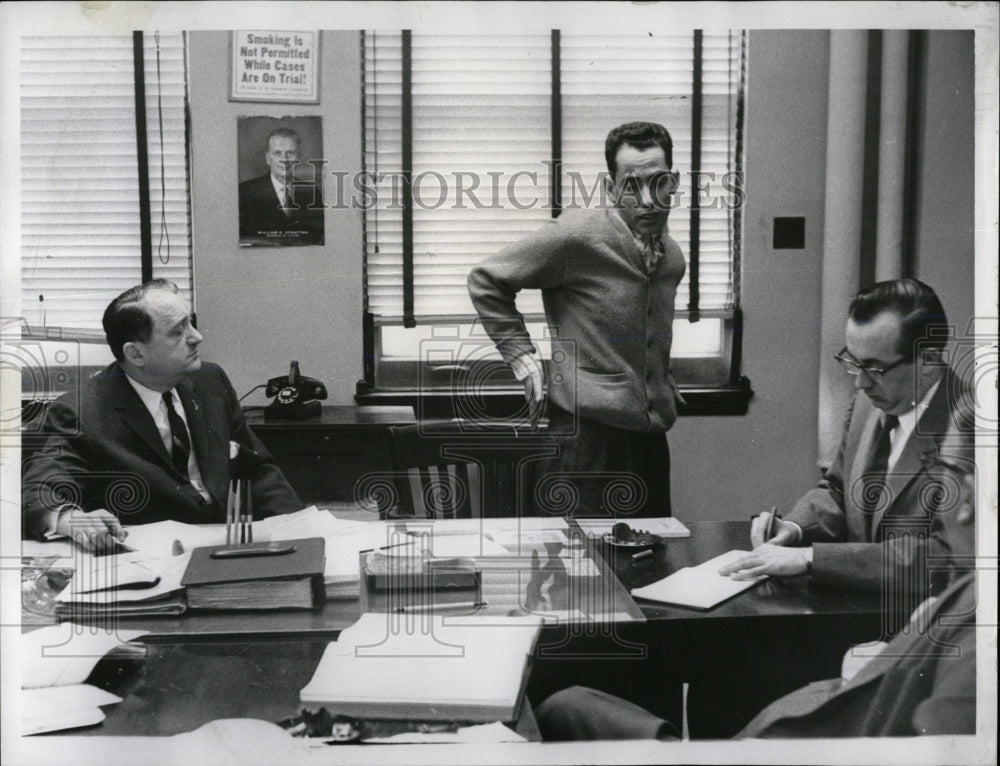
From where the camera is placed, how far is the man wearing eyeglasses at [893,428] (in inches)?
65.3

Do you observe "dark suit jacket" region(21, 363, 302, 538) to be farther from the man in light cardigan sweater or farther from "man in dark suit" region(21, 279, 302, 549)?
the man in light cardigan sweater

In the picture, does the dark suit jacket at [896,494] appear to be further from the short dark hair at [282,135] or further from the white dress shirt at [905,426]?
the short dark hair at [282,135]

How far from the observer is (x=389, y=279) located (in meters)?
1.62

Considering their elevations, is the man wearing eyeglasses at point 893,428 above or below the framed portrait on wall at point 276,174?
below

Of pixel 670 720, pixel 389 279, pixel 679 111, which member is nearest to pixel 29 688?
pixel 389 279

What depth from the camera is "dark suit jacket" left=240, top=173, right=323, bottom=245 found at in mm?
1591

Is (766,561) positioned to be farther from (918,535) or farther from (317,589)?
(317,589)

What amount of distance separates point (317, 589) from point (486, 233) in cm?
66

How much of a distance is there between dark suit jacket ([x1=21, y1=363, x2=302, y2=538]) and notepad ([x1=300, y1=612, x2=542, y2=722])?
0.92 ft

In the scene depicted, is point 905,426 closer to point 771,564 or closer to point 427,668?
point 771,564

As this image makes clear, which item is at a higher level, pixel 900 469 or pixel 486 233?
pixel 486 233

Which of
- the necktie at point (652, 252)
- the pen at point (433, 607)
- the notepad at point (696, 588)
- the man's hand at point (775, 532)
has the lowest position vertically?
the pen at point (433, 607)

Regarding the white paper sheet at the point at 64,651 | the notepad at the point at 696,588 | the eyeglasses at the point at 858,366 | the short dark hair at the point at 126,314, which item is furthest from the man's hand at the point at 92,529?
the eyeglasses at the point at 858,366

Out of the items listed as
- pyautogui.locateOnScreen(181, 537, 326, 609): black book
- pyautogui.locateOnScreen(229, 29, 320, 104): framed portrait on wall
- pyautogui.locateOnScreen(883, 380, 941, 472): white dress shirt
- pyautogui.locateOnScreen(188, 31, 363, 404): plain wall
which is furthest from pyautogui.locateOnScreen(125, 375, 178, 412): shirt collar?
pyautogui.locateOnScreen(883, 380, 941, 472): white dress shirt
